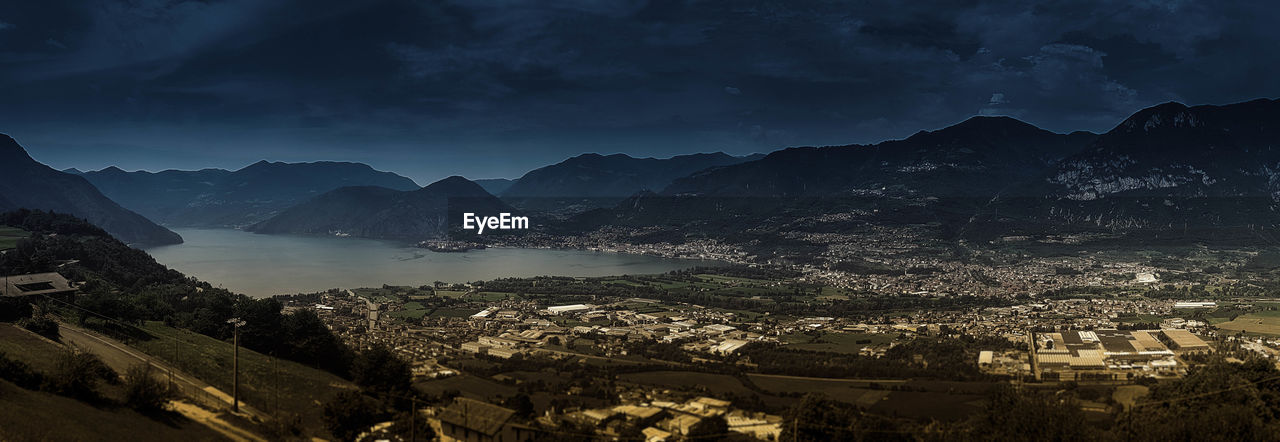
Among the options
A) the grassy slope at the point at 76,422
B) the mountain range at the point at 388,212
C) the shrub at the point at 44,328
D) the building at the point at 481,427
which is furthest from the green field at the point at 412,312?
the mountain range at the point at 388,212

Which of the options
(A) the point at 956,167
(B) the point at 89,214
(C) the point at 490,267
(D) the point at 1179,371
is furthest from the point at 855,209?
(B) the point at 89,214

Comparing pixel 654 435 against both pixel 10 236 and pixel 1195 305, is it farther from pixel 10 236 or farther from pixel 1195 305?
pixel 10 236

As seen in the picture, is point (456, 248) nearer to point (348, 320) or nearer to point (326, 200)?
point (348, 320)

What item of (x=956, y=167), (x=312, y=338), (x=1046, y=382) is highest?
(x=956, y=167)

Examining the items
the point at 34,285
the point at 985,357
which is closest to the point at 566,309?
the point at 985,357

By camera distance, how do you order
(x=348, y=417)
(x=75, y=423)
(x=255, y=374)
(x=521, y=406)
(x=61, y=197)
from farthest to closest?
(x=61, y=197) < (x=255, y=374) < (x=521, y=406) < (x=348, y=417) < (x=75, y=423)

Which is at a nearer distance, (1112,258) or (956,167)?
(1112,258)

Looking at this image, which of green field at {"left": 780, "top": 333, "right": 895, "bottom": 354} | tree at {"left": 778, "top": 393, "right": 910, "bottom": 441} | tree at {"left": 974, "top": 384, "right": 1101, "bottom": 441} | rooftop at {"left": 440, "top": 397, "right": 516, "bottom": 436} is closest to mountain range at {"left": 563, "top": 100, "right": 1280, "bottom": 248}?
green field at {"left": 780, "top": 333, "right": 895, "bottom": 354}
